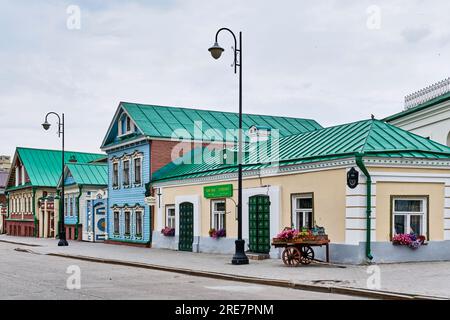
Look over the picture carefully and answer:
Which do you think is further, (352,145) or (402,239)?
(352,145)

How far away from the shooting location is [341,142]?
72.3 feet

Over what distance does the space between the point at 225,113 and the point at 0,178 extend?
4711 cm

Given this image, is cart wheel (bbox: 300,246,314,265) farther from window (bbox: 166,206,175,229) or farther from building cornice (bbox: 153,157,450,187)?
window (bbox: 166,206,175,229)

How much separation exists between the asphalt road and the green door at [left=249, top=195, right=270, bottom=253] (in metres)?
4.94

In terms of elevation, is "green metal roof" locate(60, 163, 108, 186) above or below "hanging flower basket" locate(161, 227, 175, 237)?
above

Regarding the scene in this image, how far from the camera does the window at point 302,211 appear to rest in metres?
21.7

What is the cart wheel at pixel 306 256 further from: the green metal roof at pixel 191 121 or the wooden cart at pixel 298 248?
the green metal roof at pixel 191 121

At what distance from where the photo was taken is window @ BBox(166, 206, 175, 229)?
31625mm

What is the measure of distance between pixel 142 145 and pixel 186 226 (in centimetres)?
701

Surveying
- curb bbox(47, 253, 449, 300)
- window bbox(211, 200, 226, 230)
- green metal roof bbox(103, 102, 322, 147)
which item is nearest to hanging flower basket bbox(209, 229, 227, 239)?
window bbox(211, 200, 226, 230)

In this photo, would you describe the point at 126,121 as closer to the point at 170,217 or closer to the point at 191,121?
the point at 191,121

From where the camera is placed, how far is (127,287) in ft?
49.4

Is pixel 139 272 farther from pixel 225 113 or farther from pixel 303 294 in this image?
pixel 225 113

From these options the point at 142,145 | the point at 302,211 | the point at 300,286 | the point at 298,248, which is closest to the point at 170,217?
the point at 142,145
